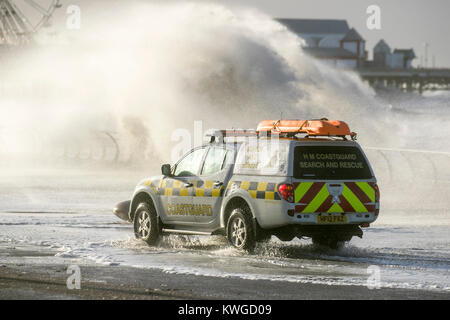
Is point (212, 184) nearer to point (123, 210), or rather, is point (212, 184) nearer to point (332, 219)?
point (332, 219)

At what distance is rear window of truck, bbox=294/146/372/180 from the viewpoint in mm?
12477

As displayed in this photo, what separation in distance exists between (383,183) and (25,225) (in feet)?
39.4

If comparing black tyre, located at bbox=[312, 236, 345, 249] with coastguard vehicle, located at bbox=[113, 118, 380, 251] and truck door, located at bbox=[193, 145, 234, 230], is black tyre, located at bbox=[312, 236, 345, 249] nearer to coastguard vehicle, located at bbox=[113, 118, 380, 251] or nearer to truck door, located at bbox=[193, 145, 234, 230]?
coastguard vehicle, located at bbox=[113, 118, 380, 251]

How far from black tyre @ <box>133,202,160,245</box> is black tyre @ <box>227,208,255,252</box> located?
147 cm

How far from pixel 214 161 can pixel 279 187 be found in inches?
60.8

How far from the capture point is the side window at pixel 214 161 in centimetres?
1352

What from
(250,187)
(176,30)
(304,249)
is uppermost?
(176,30)

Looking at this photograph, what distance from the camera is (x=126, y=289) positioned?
31.4ft

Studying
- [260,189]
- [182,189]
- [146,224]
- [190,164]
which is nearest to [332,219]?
[260,189]

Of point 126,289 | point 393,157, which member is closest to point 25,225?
point 126,289

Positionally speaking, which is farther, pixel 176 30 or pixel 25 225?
pixel 176 30

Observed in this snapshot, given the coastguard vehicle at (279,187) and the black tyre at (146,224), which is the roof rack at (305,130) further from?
the black tyre at (146,224)

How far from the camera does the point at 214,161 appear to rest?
1362 centimetres
